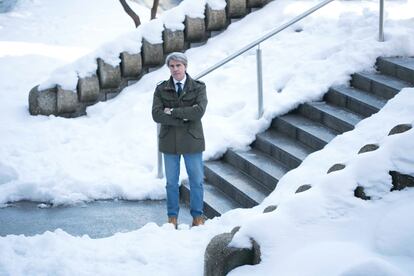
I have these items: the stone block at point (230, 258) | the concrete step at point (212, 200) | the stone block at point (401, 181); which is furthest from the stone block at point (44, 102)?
the stone block at point (401, 181)

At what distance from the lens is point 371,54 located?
9078 millimetres

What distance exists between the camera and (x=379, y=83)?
857 cm

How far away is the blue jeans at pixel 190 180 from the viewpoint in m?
7.63

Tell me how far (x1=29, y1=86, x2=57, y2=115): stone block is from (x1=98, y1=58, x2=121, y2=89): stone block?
2.04ft

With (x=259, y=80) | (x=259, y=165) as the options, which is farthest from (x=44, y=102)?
(x=259, y=165)

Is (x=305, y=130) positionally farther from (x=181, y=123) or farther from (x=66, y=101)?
(x=66, y=101)

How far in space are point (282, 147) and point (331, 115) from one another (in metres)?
0.57

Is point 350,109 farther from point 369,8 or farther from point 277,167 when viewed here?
point 369,8

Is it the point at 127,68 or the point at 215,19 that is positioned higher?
the point at 215,19

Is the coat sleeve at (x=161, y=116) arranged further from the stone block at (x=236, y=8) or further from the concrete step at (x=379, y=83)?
the stone block at (x=236, y=8)

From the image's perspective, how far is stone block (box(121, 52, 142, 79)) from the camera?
36.0 feet

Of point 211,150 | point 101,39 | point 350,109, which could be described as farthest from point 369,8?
point 101,39

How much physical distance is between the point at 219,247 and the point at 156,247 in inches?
39.2

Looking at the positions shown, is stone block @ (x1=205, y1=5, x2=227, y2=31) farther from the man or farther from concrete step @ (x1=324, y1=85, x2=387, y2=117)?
the man
